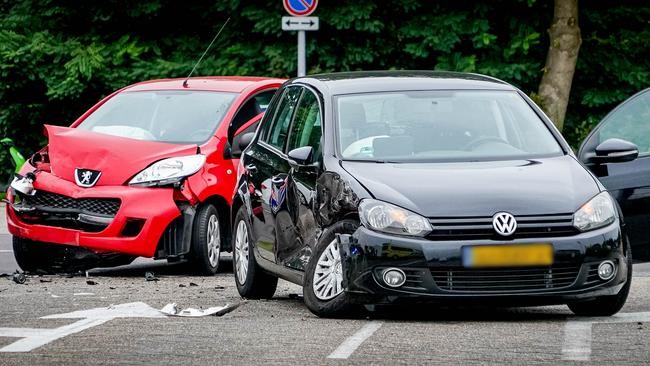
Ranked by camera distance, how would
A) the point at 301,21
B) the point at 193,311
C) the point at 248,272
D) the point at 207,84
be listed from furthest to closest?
the point at 301,21 < the point at 207,84 < the point at 248,272 < the point at 193,311

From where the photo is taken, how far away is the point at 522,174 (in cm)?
1000

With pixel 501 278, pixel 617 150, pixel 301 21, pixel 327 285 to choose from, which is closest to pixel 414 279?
pixel 501 278

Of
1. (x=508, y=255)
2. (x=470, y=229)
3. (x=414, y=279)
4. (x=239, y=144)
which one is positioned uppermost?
(x=239, y=144)

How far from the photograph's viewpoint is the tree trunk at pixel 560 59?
2428 centimetres

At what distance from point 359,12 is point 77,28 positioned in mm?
4710

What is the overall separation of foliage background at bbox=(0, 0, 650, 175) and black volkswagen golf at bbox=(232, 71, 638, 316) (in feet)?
42.1

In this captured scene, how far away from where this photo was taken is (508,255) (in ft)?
31.1

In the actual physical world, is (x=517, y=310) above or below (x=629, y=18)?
below

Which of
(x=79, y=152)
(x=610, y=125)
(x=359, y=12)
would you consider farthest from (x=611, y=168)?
(x=359, y=12)

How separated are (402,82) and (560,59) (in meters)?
13.6

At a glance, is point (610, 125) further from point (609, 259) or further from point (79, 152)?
point (79, 152)

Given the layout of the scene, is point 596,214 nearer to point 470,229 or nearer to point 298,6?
point 470,229

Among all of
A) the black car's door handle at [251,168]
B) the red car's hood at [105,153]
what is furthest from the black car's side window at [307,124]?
the red car's hood at [105,153]

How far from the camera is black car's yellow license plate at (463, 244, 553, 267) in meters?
9.45
